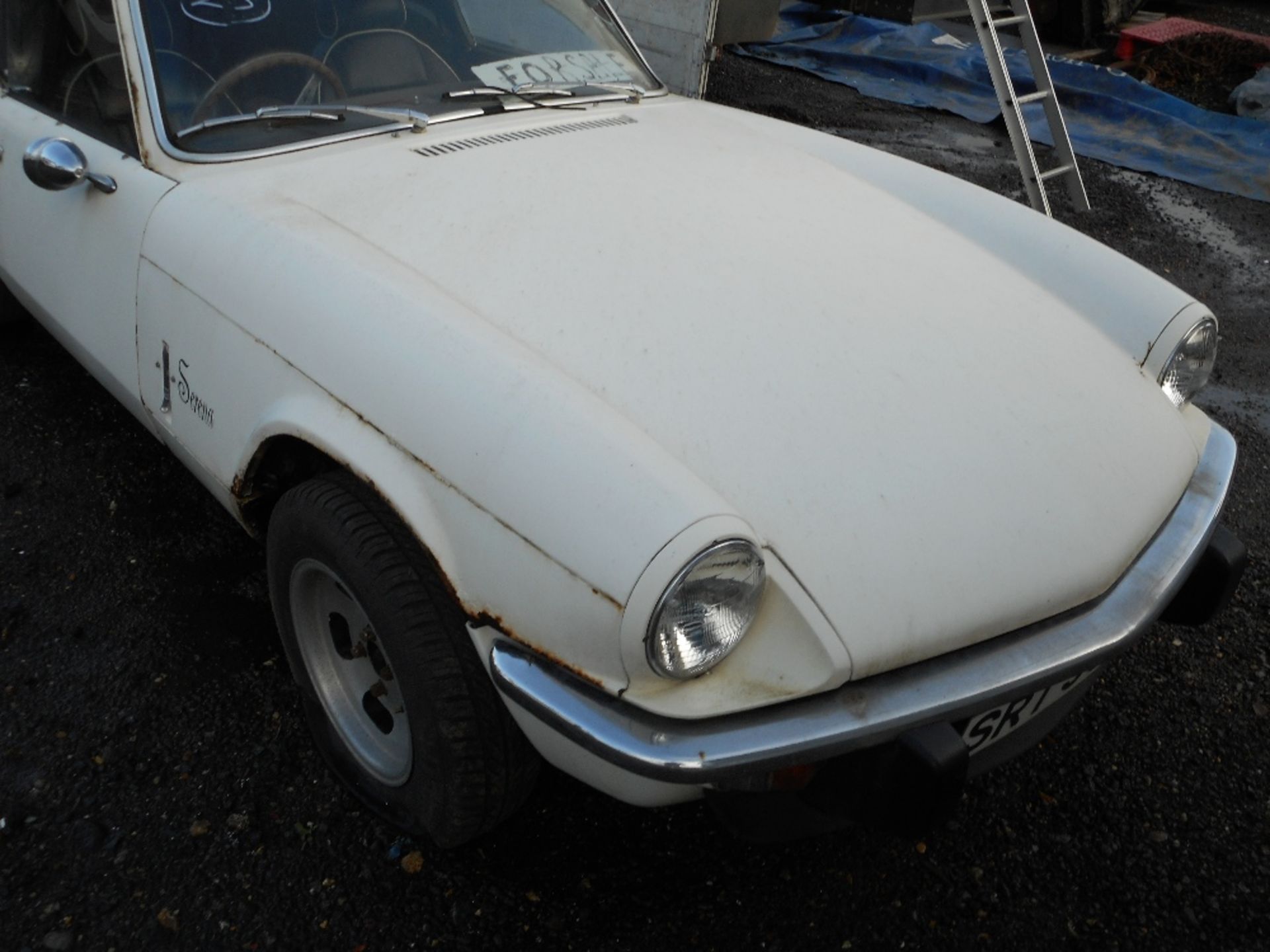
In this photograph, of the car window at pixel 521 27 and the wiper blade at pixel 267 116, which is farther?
the car window at pixel 521 27

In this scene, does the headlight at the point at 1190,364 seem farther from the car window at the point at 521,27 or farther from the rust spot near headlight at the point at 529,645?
the car window at the point at 521,27

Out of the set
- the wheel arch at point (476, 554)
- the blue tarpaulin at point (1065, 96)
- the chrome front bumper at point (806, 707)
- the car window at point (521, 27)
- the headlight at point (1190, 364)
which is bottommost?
the blue tarpaulin at point (1065, 96)

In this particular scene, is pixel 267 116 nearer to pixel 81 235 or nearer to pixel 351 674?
pixel 81 235

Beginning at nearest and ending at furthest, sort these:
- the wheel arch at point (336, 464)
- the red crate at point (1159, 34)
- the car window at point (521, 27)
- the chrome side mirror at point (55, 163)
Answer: the wheel arch at point (336, 464)
the chrome side mirror at point (55, 163)
the car window at point (521, 27)
the red crate at point (1159, 34)

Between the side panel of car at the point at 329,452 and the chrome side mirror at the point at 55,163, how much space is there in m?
0.26

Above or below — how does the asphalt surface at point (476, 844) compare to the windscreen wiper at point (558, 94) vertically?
below

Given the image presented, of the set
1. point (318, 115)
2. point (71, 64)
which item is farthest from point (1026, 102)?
point (71, 64)

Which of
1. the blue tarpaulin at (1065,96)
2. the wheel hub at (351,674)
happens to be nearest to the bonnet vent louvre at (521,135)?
the wheel hub at (351,674)

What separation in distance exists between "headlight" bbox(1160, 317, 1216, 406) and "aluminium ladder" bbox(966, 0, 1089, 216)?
3.07 meters

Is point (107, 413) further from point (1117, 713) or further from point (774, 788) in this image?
point (1117, 713)

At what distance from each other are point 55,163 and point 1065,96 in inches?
263

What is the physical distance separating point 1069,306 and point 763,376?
3.09ft

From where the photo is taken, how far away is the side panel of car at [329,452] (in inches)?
55.8

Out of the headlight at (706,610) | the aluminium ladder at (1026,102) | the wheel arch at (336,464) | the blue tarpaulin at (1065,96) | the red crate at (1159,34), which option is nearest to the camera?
the headlight at (706,610)
